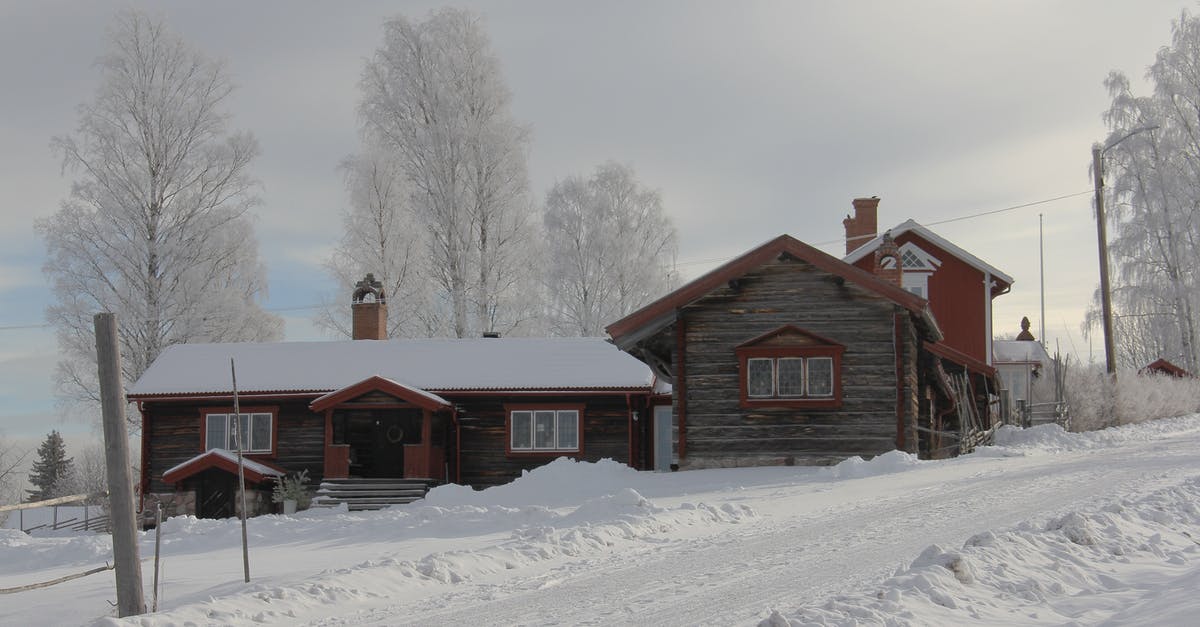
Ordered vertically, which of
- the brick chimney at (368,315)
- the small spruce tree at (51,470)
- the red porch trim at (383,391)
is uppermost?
the brick chimney at (368,315)

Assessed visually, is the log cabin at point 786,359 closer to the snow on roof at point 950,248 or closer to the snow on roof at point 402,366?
the snow on roof at point 402,366

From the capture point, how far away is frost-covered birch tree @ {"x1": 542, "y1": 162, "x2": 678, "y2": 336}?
143 ft

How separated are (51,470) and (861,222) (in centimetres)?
4791

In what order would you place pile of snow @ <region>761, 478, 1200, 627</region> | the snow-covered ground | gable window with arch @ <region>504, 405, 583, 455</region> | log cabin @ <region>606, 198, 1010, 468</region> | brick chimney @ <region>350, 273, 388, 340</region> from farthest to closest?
brick chimney @ <region>350, 273, 388, 340</region>, gable window with arch @ <region>504, 405, 583, 455</region>, log cabin @ <region>606, 198, 1010, 468</region>, the snow-covered ground, pile of snow @ <region>761, 478, 1200, 627</region>

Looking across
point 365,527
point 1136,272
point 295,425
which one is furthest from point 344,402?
point 1136,272

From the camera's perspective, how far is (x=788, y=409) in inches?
Answer: 931

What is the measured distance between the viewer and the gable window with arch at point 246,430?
1154 inches

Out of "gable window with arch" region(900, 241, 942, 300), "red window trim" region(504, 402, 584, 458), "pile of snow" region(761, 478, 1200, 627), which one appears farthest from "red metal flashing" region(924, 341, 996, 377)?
"pile of snow" region(761, 478, 1200, 627)

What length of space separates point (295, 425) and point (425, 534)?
14.3m

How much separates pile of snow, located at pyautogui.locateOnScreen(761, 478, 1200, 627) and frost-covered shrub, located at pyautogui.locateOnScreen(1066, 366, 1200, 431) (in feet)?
69.0

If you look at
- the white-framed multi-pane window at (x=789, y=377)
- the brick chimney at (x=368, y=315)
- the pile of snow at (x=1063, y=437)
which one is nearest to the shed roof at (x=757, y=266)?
the white-framed multi-pane window at (x=789, y=377)

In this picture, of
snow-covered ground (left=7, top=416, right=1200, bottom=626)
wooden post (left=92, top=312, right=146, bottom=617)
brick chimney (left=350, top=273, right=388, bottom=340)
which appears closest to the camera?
snow-covered ground (left=7, top=416, right=1200, bottom=626)

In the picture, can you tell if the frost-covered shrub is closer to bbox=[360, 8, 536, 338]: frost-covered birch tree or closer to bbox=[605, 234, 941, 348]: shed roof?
bbox=[605, 234, 941, 348]: shed roof

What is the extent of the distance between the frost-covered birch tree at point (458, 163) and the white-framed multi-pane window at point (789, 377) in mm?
15234
